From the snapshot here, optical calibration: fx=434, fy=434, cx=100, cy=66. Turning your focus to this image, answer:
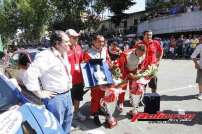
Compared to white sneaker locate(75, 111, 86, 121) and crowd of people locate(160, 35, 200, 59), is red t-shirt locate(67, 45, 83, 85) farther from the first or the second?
crowd of people locate(160, 35, 200, 59)

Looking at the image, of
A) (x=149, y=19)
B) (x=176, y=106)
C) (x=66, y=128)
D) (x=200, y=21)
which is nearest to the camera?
(x=66, y=128)

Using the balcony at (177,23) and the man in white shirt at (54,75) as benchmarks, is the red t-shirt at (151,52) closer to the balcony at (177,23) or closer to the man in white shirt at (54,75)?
the man in white shirt at (54,75)

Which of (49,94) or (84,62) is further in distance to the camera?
(84,62)

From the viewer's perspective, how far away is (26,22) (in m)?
53.5

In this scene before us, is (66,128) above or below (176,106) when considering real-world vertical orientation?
above

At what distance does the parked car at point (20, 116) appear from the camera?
4199 mm

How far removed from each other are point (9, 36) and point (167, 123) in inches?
2134

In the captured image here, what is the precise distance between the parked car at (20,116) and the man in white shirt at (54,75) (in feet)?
0.77

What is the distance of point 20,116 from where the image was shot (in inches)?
172

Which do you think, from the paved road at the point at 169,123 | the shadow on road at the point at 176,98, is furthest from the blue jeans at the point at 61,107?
the shadow on road at the point at 176,98

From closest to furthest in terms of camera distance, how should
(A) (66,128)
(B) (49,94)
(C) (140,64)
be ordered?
(B) (49,94) → (A) (66,128) → (C) (140,64)

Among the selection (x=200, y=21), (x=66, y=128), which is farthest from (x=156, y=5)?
(x=66, y=128)

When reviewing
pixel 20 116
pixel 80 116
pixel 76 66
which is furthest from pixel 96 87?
pixel 20 116

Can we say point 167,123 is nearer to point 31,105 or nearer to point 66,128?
point 66,128
